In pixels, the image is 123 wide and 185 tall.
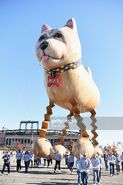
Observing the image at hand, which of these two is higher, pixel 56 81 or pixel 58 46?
pixel 58 46

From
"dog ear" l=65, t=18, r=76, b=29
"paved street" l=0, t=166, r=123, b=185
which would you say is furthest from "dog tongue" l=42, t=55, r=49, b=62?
"paved street" l=0, t=166, r=123, b=185

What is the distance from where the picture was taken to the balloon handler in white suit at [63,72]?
520 inches

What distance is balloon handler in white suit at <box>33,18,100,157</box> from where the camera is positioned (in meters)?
13.2

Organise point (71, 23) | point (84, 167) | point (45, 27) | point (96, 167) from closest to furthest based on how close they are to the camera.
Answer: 1. point (84, 167)
2. point (96, 167)
3. point (71, 23)
4. point (45, 27)

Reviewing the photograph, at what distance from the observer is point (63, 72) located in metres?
13.7

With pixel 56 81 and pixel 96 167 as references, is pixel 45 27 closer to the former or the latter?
pixel 56 81

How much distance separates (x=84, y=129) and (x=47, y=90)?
2651 mm

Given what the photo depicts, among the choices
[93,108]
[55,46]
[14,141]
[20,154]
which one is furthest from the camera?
[14,141]

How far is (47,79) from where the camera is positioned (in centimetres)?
1419

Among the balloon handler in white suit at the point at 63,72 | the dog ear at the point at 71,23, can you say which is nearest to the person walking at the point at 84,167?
the balloon handler in white suit at the point at 63,72

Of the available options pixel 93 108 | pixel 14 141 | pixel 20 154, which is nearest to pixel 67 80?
pixel 93 108

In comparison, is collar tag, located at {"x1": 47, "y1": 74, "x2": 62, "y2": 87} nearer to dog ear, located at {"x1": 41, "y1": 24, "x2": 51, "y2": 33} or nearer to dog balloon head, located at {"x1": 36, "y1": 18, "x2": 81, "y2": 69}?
dog balloon head, located at {"x1": 36, "y1": 18, "x2": 81, "y2": 69}

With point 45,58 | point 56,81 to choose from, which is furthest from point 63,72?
point 45,58

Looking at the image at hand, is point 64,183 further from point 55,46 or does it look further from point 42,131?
point 55,46
